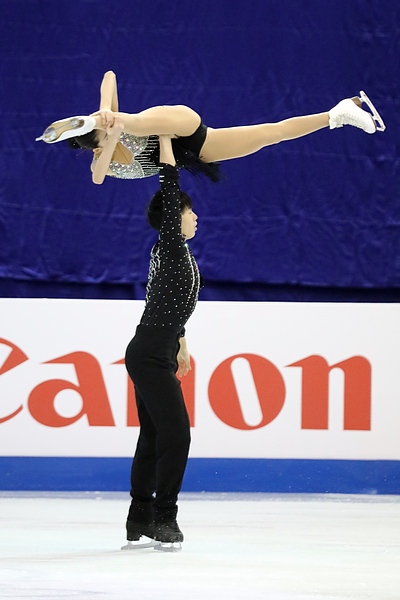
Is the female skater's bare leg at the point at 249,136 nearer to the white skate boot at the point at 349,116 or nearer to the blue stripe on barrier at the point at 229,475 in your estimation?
the white skate boot at the point at 349,116

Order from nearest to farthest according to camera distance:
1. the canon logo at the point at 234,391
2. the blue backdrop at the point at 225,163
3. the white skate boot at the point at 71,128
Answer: the white skate boot at the point at 71,128 → the canon logo at the point at 234,391 → the blue backdrop at the point at 225,163

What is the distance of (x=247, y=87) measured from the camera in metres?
5.55

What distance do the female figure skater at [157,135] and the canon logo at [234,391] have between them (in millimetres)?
1583

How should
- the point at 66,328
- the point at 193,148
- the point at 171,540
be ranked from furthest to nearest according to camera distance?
the point at 66,328
the point at 193,148
the point at 171,540

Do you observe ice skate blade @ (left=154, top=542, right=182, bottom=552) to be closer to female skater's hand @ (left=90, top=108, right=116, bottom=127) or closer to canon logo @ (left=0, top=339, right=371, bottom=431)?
female skater's hand @ (left=90, top=108, right=116, bottom=127)

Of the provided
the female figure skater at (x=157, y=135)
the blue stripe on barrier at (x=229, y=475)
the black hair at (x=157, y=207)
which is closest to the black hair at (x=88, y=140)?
the female figure skater at (x=157, y=135)

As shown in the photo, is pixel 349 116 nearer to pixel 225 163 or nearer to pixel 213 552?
pixel 213 552

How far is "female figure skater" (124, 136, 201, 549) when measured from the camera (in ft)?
11.5

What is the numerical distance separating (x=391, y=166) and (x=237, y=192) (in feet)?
2.71

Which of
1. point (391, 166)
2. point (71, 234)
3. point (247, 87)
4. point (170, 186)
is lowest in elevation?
point (170, 186)

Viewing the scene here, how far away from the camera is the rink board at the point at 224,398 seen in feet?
17.0

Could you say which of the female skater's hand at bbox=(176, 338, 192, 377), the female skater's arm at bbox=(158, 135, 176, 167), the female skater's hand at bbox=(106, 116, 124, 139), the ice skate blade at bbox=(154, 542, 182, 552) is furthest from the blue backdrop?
the ice skate blade at bbox=(154, 542, 182, 552)

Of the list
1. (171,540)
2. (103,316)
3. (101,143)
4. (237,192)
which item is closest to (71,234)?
(103,316)

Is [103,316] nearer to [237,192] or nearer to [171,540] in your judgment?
[237,192]
